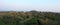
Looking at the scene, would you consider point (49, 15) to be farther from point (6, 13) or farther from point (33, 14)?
point (6, 13)

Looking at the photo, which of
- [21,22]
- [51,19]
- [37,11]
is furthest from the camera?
[37,11]

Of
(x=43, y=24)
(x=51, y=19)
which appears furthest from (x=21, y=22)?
(x=51, y=19)

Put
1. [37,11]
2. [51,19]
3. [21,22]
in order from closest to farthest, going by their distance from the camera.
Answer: [21,22], [51,19], [37,11]

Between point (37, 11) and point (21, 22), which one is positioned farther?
point (37, 11)

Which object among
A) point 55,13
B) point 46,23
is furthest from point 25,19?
point 55,13

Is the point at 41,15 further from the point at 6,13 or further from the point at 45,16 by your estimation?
the point at 6,13

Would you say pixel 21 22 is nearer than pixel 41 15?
Yes
